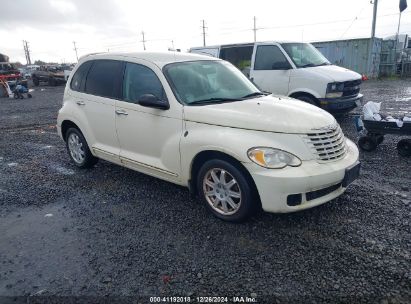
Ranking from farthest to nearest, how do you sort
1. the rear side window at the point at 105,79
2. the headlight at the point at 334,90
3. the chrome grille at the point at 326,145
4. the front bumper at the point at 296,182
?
the headlight at the point at 334,90, the rear side window at the point at 105,79, the chrome grille at the point at 326,145, the front bumper at the point at 296,182

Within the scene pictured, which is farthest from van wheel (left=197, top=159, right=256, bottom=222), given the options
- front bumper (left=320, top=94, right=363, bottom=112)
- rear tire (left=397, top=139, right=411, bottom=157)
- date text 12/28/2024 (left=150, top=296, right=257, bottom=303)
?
front bumper (left=320, top=94, right=363, bottom=112)

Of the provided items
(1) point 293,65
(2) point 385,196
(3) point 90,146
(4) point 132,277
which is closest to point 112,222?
(4) point 132,277

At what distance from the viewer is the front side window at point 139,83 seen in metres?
4.36

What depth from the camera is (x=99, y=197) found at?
480 cm

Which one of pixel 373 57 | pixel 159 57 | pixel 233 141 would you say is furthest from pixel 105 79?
pixel 373 57

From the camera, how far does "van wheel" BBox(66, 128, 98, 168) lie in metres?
5.70

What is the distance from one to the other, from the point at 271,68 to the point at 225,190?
5969 mm

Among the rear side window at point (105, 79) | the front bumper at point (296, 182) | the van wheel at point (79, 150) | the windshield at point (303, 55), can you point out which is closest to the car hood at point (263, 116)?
the front bumper at point (296, 182)

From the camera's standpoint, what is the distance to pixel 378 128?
592cm

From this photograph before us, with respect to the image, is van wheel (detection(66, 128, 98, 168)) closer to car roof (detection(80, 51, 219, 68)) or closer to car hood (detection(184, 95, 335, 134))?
car roof (detection(80, 51, 219, 68))

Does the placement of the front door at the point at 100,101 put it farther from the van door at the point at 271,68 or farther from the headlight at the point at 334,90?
the headlight at the point at 334,90

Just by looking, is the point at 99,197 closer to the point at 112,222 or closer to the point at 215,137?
the point at 112,222

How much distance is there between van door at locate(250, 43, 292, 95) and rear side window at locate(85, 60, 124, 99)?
16.0ft

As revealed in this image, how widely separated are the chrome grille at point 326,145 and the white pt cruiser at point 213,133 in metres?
0.01
